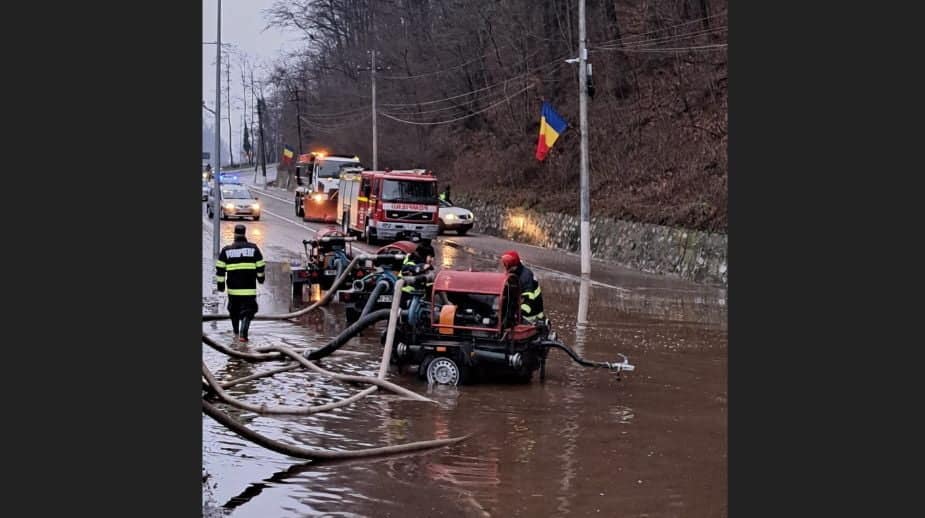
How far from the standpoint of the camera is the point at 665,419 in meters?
14.3

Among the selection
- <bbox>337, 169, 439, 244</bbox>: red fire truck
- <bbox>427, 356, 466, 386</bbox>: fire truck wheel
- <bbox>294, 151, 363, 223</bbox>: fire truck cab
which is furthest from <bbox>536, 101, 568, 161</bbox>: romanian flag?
<bbox>427, 356, 466, 386</bbox>: fire truck wheel

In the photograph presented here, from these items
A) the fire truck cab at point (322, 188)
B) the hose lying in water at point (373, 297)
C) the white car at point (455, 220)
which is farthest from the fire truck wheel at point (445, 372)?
the fire truck cab at point (322, 188)

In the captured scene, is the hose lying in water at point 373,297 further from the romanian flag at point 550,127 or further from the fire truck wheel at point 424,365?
the romanian flag at point 550,127

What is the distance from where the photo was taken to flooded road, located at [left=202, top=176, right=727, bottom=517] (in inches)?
413

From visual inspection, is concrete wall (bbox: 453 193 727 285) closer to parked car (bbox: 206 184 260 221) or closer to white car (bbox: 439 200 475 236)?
white car (bbox: 439 200 475 236)

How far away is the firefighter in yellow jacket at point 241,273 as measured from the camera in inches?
719

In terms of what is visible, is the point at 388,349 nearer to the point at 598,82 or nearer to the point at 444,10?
the point at 598,82

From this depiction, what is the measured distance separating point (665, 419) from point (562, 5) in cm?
4244

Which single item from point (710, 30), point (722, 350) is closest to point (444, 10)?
point (710, 30)

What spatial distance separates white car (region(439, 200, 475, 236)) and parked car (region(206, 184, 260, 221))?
854 cm

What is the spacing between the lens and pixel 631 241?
36281 millimetres

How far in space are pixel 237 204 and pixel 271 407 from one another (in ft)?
120

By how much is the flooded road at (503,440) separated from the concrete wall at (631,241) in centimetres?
1059

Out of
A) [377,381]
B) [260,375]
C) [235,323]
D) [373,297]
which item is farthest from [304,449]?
[235,323]
